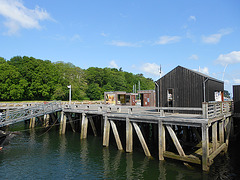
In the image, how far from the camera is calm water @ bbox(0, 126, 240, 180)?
1016 cm

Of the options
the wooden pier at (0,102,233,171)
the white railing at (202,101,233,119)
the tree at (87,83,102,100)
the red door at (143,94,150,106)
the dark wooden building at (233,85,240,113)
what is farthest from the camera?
the tree at (87,83,102,100)

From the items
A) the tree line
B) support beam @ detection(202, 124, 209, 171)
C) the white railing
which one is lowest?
support beam @ detection(202, 124, 209, 171)

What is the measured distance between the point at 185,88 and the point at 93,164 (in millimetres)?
9551

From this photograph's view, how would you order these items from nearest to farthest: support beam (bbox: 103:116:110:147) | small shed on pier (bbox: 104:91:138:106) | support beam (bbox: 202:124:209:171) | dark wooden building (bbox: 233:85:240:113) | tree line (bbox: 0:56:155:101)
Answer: support beam (bbox: 202:124:209:171) < support beam (bbox: 103:116:110:147) < dark wooden building (bbox: 233:85:240:113) < small shed on pier (bbox: 104:91:138:106) < tree line (bbox: 0:56:155:101)

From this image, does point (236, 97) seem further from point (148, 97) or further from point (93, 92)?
point (93, 92)

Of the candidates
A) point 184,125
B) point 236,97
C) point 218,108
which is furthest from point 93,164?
point 236,97

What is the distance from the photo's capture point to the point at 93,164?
1190 cm

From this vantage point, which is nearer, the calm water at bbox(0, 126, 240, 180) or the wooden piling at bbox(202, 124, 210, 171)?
the wooden piling at bbox(202, 124, 210, 171)

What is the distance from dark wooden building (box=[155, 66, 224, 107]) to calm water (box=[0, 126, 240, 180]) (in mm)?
4672

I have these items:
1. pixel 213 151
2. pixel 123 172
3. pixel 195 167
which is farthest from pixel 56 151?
pixel 213 151

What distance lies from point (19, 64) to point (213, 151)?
65.2 meters

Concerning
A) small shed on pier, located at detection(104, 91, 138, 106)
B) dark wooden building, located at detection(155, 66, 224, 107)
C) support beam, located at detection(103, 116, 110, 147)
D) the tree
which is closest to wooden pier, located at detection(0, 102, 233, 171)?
support beam, located at detection(103, 116, 110, 147)

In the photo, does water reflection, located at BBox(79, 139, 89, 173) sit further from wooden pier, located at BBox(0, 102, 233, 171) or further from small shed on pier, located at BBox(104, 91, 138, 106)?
small shed on pier, located at BBox(104, 91, 138, 106)

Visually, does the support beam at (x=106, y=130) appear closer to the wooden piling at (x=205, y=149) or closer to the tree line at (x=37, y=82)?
the wooden piling at (x=205, y=149)
